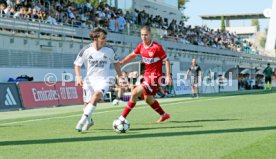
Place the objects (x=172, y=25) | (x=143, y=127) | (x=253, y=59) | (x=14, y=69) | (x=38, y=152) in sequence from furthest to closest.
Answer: (x=253, y=59) → (x=172, y=25) → (x=14, y=69) → (x=143, y=127) → (x=38, y=152)

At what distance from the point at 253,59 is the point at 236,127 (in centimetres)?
6156

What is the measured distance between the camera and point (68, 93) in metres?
27.7

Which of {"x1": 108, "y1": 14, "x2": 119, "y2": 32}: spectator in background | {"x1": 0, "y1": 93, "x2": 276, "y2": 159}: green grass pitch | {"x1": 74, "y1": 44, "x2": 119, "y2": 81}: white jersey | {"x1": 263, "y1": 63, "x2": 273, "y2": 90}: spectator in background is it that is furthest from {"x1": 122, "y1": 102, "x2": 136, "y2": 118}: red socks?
{"x1": 263, "y1": 63, "x2": 273, "y2": 90}: spectator in background

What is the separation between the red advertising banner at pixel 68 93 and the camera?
26.9 metres

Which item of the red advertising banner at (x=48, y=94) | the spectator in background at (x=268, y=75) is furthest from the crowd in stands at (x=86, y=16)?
the spectator in background at (x=268, y=75)

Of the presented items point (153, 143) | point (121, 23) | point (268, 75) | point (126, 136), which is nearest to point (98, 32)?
point (126, 136)

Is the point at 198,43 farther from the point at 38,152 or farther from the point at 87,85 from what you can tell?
the point at 38,152

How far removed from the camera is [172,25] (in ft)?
181

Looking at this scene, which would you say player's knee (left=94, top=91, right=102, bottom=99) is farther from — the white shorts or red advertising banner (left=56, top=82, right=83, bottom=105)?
red advertising banner (left=56, top=82, right=83, bottom=105)

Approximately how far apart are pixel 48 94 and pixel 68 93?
1848 mm

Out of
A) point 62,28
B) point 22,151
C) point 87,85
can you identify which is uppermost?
point 62,28

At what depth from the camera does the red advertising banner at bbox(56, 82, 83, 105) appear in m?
26.9

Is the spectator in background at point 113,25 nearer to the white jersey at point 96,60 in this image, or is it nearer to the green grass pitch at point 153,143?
the white jersey at point 96,60

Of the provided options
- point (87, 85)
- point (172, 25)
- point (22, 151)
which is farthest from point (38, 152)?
point (172, 25)
